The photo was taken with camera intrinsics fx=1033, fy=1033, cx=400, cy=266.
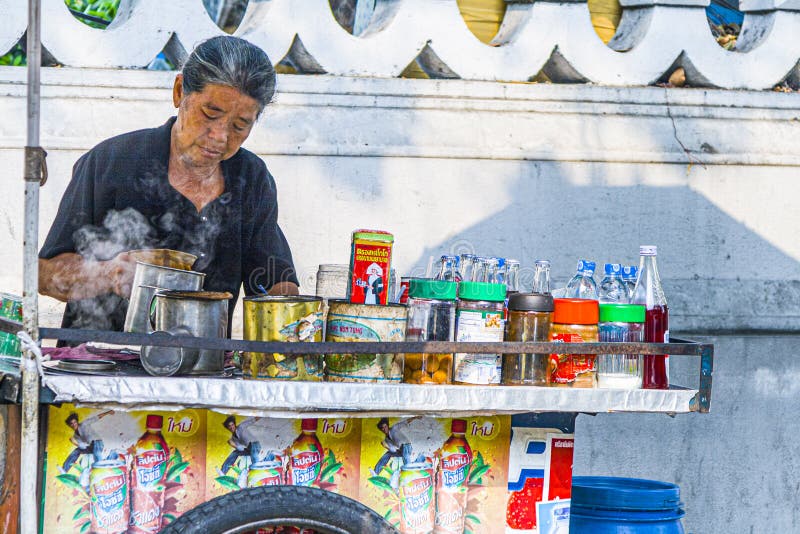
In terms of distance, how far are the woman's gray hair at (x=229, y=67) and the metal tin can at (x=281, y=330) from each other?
0.95m

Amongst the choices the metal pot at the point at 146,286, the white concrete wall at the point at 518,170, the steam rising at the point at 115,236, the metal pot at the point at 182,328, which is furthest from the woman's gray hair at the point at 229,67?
the white concrete wall at the point at 518,170

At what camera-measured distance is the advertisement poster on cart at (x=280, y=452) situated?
7.75 ft

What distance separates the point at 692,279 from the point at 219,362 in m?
2.74

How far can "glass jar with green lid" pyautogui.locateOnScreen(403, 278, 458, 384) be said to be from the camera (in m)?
2.42

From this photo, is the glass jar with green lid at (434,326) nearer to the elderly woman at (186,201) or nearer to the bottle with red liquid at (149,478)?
the bottle with red liquid at (149,478)

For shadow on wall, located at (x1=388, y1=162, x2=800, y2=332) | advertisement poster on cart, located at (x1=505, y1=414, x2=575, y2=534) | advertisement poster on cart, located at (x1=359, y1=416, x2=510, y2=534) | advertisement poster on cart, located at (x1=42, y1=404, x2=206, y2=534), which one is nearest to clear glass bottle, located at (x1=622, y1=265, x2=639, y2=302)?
advertisement poster on cart, located at (x1=505, y1=414, x2=575, y2=534)

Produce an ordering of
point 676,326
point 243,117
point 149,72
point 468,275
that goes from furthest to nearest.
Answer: point 676,326 < point 149,72 < point 243,117 < point 468,275

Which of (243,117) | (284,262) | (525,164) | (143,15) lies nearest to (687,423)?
(525,164)

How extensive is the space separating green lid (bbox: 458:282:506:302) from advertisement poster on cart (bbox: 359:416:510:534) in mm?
302

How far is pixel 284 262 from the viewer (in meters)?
3.40

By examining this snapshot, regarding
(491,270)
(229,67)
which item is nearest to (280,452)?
(491,270)

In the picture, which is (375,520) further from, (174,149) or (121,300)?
(174,149)

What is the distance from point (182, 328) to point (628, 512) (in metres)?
1.28

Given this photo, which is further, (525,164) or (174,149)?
(525,164)
